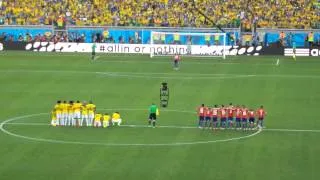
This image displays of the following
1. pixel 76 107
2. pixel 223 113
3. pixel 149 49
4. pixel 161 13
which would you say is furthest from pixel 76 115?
pixel 161 13

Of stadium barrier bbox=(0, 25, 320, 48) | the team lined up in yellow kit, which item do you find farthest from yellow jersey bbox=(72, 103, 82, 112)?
stadium barrier bbox=(0, 25, 320, 48)

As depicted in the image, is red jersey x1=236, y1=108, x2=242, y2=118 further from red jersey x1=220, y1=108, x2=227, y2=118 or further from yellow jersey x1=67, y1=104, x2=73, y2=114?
yellow jersey x1=67, y1=104, x2=73, y2=114

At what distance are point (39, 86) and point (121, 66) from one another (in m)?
11.7

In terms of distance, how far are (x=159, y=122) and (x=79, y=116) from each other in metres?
4.32

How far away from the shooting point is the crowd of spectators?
7819 cm

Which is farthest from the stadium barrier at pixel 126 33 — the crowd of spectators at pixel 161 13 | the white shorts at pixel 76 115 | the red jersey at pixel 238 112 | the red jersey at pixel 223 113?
the red jersey at pixel 238 112

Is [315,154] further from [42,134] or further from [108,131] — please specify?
[42,134]

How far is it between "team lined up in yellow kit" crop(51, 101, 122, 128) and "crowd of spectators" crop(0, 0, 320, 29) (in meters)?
38.6

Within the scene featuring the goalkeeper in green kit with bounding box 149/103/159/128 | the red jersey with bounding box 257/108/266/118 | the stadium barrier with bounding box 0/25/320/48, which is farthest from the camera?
the stadium barrier with bounding box 0/25/320/48

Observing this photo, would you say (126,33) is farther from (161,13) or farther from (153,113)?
(153,113)

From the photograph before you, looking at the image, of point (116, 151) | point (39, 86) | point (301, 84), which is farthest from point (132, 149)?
point (301, 84)

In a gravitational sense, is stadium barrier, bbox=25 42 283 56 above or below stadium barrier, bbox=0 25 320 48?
below

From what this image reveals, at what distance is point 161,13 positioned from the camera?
3140 inches

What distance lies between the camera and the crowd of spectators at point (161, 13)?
78188 millimetres
